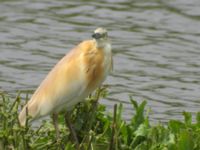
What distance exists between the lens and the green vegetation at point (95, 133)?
18.5ft

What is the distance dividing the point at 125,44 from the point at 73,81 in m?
4.64

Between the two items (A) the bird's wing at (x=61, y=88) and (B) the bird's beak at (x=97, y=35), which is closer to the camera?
(B) the bird's beak at (x=97, y=35)

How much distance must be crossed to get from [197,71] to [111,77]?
3.14 feet

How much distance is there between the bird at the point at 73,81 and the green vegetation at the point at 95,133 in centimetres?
9

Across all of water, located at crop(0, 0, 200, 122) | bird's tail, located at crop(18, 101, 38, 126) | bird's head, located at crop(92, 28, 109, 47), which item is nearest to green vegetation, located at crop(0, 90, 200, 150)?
bird's tail, located at crop(18, 101, 38, 126)

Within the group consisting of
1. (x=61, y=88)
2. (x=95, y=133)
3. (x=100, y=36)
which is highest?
(x=100, y=36)

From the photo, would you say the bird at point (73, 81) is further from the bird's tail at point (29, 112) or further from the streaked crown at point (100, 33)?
the streaked crown at point (100, 33)

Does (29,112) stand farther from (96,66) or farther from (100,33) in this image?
(100,33)

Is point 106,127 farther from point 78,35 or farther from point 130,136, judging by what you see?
point 78,35

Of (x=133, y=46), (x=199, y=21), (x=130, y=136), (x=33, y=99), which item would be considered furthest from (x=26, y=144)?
(x=199, y=21)

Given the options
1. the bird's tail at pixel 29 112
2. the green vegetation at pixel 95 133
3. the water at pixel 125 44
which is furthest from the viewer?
the water at pixel 125 44

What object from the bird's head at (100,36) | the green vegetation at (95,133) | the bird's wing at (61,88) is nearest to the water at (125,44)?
the green vegetation at (95,133)

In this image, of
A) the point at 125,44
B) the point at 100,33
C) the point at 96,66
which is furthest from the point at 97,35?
A: the point at 125,44

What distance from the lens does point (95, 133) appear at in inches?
237
